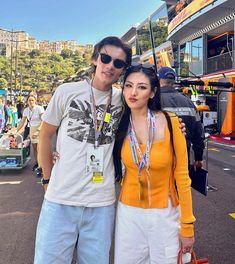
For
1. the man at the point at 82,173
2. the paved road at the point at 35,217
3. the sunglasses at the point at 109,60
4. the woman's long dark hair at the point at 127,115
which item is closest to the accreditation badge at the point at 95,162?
the man at the point at 82,173

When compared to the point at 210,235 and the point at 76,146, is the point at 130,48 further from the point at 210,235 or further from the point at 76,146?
the point at 210,235

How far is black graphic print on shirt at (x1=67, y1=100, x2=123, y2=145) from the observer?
6.31 feet

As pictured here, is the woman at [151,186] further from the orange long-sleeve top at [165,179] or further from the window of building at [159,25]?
the window of building at [159,25]

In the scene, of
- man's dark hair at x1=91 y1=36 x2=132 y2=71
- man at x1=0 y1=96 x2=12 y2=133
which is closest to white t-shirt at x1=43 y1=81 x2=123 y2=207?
man's dark hair at x1=91 y1=36 x2=132 y2=71

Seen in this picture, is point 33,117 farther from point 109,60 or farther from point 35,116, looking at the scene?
point 109,60

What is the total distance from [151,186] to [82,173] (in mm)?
433

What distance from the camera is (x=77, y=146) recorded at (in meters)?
1.91

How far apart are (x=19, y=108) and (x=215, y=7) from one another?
12.6 m

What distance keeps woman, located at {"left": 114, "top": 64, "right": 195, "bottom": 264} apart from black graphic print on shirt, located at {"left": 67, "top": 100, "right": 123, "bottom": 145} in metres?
0.10

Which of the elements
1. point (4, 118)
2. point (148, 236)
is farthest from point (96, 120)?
point (4, 118)

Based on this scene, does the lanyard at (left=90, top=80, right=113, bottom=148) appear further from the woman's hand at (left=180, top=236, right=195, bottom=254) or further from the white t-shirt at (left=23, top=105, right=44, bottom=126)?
the white t-shirt at (left=23, top=105, right=44, bottom=126)

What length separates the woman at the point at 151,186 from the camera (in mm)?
1865

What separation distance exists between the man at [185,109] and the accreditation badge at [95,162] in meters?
1.62

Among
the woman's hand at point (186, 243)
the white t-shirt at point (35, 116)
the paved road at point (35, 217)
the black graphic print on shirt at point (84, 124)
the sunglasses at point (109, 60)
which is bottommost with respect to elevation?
the paved road at point (35, 217)
